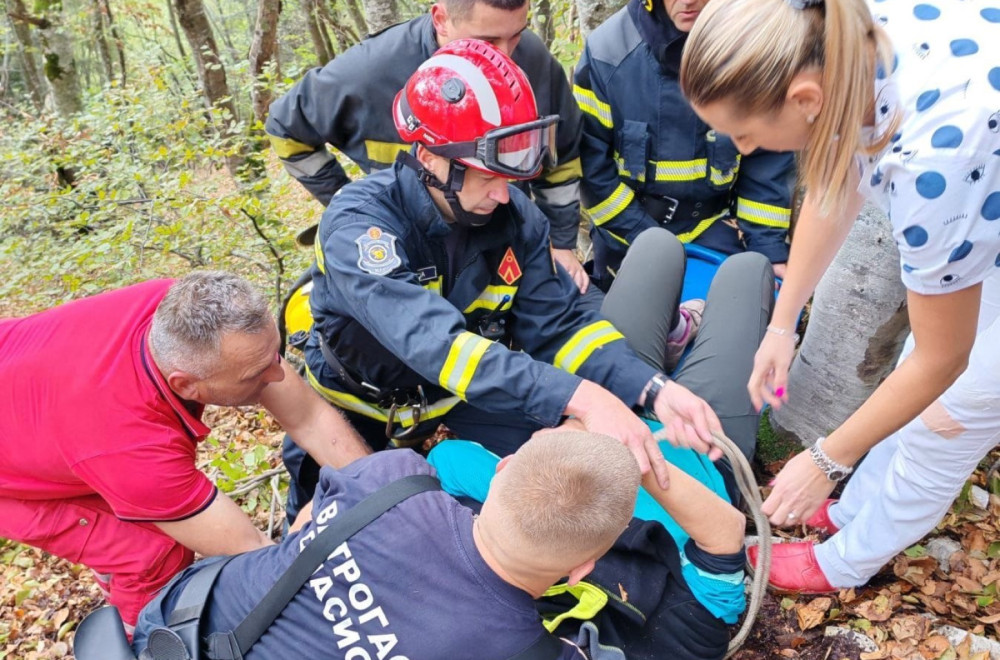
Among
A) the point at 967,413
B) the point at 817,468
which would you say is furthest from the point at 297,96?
the point at 967,413

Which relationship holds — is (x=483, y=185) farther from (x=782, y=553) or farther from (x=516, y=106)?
(x=782, y=553)

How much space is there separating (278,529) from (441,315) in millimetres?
1935

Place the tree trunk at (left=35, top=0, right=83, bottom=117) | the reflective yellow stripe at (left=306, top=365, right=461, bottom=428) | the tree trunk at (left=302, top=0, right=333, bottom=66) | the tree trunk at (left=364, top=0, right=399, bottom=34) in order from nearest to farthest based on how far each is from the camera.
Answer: the reflective yellow stripe at (left=306, top=365, right=461, bottom=428), the tree trunk at (left=364, top=0, right=399, bottom=34), the tree trunk at (left=35, top=0, right=83, bottom=117), the tree trunk at (left=302, top=0, right=333, bottom=66)

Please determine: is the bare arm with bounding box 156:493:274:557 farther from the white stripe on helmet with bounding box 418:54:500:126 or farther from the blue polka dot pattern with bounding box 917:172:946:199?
the blue polka dot pattern with bounding box 917:172:946:199

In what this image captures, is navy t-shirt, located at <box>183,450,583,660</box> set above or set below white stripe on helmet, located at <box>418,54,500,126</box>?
below

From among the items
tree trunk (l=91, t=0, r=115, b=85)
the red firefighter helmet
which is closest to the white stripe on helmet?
the red firefighter helmet

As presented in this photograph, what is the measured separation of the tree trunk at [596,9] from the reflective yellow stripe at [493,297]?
2.29 metres

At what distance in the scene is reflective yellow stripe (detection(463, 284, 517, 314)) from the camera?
2982 millimetres

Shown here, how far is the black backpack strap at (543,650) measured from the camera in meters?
1.69

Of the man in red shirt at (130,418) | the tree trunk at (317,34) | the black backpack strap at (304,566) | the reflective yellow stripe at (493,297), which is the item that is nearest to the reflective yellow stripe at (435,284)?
the reflective yellow stripe at (493,297)

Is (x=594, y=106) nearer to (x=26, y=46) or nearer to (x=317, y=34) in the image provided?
(x=317, y=34)

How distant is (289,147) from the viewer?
400cm

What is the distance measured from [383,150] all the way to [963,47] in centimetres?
277

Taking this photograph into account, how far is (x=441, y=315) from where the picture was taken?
242 centimetres
